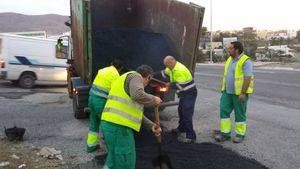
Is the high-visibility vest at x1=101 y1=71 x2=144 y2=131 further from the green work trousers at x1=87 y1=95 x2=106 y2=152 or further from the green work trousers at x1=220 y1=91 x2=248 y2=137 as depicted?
the green work trousers at x1=220 y1=91 x2=248 y2=137

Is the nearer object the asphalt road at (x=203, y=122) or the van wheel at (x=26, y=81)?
the asphalt road at (x=203, y=122)

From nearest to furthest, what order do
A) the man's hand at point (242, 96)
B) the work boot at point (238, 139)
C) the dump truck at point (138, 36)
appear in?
the man's hand at point (242, 96)
the work boot at point (238, 139)
the dump truck at point (138, 36)

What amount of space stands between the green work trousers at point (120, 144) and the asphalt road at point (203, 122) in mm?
1482

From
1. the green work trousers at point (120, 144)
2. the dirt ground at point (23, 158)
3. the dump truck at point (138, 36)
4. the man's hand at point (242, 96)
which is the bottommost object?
the dirt ground at point (23, 158)

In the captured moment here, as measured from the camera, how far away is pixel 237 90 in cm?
696

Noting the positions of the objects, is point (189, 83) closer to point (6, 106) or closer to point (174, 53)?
point (174, 53)

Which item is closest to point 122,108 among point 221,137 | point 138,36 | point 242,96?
point 242,96

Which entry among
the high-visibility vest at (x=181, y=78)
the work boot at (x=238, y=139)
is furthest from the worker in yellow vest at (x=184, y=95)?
the work boot at (x=238, y=139)

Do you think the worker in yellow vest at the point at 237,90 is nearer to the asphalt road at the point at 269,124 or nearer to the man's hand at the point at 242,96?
the man's hand at the point at 242,96

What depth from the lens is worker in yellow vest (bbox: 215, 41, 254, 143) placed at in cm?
688

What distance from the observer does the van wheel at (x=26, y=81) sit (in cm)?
1594

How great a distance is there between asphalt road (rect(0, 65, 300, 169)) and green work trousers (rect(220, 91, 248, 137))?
23cm

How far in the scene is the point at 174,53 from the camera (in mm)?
8617

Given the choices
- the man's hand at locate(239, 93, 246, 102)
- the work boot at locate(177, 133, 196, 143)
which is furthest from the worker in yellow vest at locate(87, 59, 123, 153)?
the man's hand at locate(239, 93, 246, 102)
